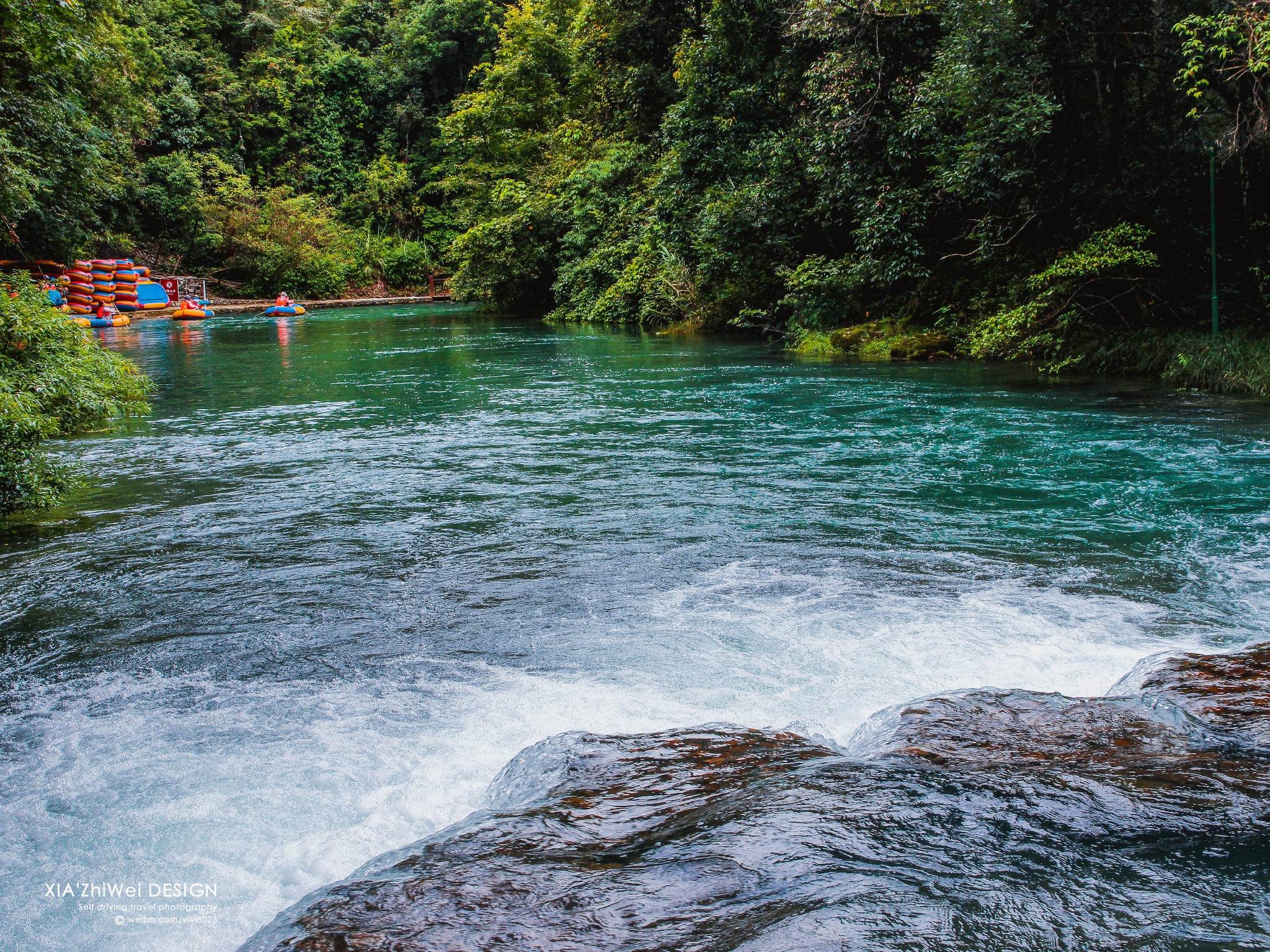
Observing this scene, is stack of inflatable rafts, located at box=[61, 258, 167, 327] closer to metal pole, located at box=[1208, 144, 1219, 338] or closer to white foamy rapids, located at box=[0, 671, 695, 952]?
white foamy rapids, located at box=[0, 671, 695, 952]

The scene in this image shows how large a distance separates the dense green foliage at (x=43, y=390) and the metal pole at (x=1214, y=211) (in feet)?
40.7

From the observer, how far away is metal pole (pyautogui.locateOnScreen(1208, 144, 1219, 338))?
11.1m

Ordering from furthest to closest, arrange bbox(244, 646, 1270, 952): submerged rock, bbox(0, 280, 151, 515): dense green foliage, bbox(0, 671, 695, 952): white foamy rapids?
bbox(0, 280, 151, 515): dense green foliage, bbox(0, 671, 695, 952): white foamy rapids, bbox(244, 646, 1270, 952): submerged rock

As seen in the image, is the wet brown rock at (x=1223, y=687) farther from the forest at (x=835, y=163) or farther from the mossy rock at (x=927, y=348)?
the mossy rock at (x=927, y=348)

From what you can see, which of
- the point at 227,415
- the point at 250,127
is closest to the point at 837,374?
the point at 227,415

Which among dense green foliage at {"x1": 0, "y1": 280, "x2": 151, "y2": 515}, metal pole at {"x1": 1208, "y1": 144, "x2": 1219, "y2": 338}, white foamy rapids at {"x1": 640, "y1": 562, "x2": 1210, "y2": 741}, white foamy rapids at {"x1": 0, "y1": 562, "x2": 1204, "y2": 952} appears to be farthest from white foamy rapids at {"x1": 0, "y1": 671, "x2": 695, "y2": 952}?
metal pole at {"x1": 1208, "y1": 144, "x2": 1219, "y2": 338}

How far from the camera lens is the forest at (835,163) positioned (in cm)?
1229

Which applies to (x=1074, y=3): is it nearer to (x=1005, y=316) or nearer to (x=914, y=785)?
(x=1005, y=316)

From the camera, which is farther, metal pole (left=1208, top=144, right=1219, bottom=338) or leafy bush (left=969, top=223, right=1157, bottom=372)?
leafy bush (left=969, top=223, right=1157, bottom=372)

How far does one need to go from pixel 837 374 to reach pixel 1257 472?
7361 mm

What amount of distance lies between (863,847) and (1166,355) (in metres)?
12.2

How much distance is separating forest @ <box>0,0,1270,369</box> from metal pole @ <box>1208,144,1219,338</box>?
0.84 ft

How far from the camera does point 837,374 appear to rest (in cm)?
1470

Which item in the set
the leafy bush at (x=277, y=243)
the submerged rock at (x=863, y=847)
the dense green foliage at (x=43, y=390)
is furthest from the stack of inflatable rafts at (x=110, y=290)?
the submerged rock at (x=863, y=847)
